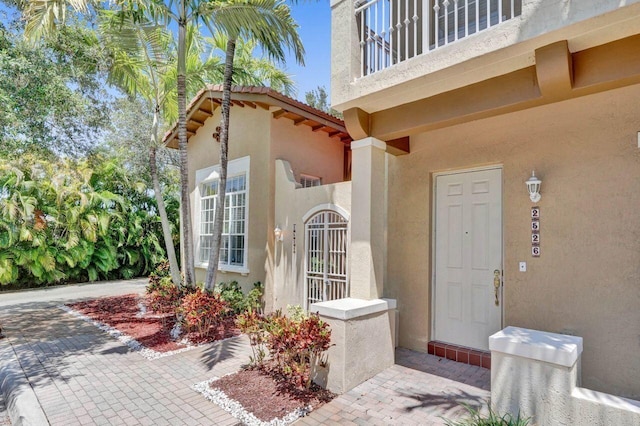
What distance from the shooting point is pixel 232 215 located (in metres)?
11.9

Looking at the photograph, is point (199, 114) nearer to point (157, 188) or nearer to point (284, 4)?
point (157, 188)

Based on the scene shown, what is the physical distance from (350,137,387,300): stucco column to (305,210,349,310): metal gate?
5.21 ft

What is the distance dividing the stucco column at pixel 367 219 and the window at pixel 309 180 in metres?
4.51

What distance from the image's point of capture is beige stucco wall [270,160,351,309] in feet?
30.7

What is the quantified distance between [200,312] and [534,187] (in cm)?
756

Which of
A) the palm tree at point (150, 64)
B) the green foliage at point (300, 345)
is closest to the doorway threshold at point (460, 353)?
the green foliage at point (300, 345)

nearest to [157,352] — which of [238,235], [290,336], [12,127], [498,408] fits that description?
[290,336]

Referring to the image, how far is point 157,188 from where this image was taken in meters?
11.5

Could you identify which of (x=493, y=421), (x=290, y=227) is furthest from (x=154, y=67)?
(x=493, y=421)

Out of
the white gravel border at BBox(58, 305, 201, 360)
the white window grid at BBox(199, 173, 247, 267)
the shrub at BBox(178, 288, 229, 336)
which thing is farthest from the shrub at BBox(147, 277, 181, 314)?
the white window grid at BBox(199, 173, 247, 267)

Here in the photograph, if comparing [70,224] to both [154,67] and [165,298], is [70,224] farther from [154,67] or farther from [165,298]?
[154,67]

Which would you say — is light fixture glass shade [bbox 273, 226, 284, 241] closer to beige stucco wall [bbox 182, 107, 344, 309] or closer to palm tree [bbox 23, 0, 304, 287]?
beige stucco wall [bbox 182, 107, 344, 309]

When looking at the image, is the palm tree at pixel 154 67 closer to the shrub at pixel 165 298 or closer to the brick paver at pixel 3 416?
the shrub at pixel 165 298

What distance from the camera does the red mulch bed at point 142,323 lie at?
329 inches
